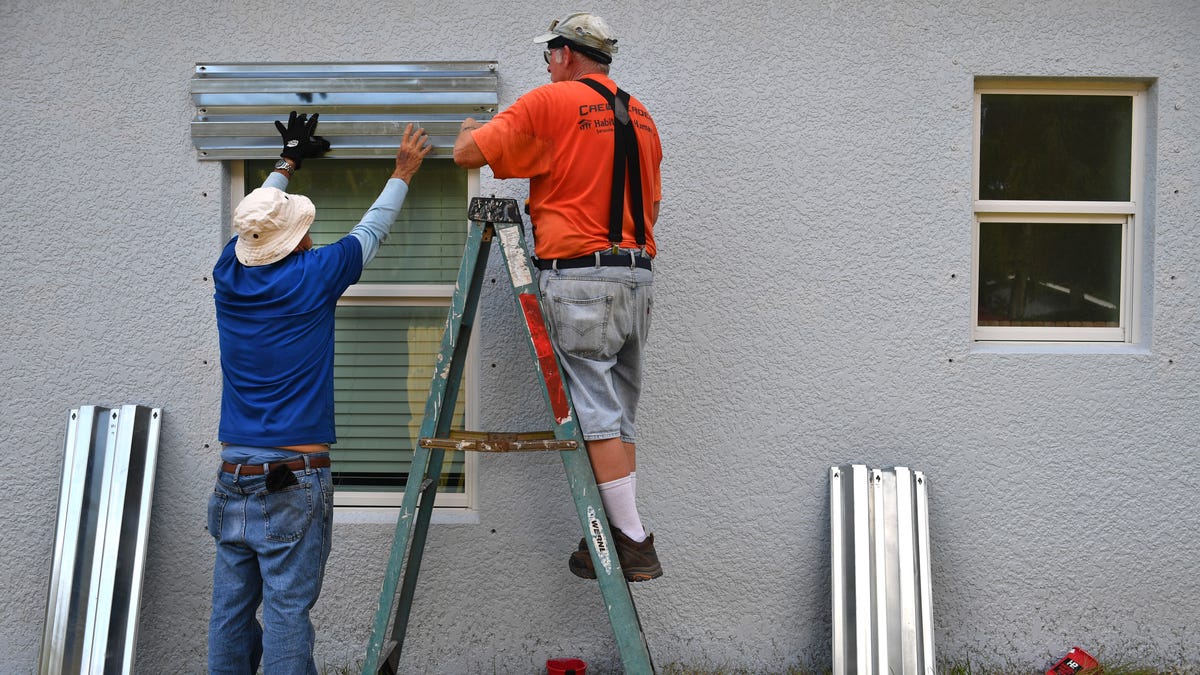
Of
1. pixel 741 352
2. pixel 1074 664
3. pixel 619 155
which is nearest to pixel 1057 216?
pixel 741 352

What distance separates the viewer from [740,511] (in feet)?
12.1

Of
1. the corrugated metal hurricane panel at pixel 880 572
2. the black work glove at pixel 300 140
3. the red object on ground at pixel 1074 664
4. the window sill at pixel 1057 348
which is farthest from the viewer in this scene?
the window sill at pixel 1057 348

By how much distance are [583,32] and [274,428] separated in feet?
5.35

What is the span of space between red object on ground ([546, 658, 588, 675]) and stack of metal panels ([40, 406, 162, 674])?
1.61 m

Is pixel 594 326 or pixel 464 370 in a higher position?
pixel 594 326

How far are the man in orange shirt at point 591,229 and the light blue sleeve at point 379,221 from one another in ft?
1.10

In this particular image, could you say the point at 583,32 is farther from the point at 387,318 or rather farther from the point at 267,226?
the point at 387,318

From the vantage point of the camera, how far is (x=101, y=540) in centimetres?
355

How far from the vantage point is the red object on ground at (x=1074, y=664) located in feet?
11.9

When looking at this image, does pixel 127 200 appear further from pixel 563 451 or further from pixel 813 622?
pixel 813 622


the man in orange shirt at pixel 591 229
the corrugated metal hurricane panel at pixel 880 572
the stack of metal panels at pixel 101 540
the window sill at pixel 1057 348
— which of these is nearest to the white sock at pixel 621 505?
the man in orange shirt at pixel 591 229

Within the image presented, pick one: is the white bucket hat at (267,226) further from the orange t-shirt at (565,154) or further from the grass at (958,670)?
the grass at (958,670)

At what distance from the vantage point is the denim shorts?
2.93m

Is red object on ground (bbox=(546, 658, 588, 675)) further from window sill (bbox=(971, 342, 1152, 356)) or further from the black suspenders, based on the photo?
window sill (bbox=(971, 342, 1152, 356))
